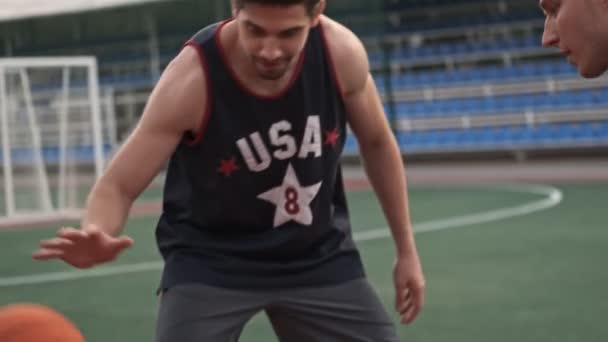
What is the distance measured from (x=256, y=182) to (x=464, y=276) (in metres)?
4.76

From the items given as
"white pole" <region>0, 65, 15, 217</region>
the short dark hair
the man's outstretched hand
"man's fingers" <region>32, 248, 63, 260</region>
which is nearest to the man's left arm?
the short dark hair

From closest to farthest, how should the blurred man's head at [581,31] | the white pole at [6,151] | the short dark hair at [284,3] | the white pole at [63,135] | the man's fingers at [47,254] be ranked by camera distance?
the blurred man's head at [581,31], the man's fingers at [47,254], the short dark hair at [284,3], the white pole at [6,151], the white pole at [63,135]

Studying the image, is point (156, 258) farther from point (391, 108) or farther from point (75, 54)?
point (75, 54)

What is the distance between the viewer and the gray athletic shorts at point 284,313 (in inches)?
112

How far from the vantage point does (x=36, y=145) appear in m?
13.3

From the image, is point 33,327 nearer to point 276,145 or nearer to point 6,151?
point 276,145

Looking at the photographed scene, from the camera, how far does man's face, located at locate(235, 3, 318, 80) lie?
2.58 metres

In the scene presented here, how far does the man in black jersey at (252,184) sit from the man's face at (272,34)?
0.10 feet

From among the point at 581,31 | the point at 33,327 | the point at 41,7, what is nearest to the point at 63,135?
the point at 41,7

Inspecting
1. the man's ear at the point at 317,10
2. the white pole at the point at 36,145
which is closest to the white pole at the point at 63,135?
the white pole at the point at 36,145

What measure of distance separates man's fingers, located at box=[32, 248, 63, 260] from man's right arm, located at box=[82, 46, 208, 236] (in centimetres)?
29

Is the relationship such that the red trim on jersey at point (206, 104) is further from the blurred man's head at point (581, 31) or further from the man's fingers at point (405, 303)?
the blurred man's head at point (581, 31)

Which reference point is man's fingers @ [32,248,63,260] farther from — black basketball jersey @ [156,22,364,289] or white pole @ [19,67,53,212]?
white pole @ [19,67,53,212]

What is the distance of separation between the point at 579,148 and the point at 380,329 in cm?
1742
